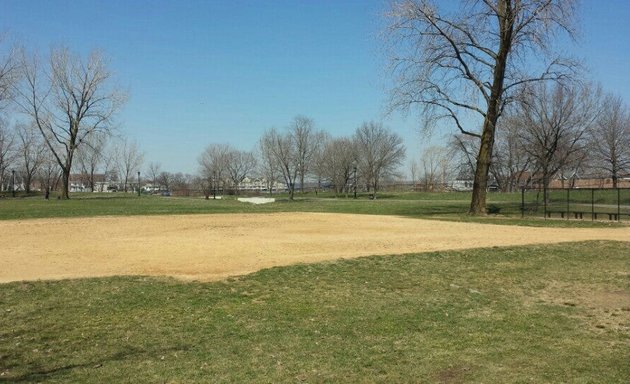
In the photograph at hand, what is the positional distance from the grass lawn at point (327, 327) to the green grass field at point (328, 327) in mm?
21

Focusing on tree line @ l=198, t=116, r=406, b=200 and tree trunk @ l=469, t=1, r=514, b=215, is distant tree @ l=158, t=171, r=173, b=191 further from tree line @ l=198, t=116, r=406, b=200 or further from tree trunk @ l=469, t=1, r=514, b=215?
tree trunk @ l=469, t=1, r=514, b=215

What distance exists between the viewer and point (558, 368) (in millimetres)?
5465

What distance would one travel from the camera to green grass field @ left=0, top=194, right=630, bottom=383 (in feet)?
17.8

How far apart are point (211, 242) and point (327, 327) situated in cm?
877

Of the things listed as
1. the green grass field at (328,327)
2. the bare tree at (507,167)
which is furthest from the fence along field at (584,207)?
the bare tree at (507,167)

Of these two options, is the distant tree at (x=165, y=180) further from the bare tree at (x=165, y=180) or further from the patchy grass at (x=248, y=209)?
the patchy grass at (x=248, y=209)

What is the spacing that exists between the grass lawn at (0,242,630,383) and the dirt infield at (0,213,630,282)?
138 cm

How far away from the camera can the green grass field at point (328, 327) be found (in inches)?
213

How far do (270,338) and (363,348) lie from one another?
1164mm

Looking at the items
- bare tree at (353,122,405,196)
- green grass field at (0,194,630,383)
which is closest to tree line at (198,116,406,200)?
bare tree at (353,122,405,196)

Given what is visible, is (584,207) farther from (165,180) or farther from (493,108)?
(165,180)

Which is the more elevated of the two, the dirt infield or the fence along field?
the fence along field

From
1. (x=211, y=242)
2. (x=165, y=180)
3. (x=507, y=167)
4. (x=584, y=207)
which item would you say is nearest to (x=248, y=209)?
(x=211, y=242)

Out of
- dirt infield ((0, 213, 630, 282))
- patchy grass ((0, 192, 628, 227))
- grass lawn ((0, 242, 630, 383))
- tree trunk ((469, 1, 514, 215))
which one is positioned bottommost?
grass lawn ((0, 242, 630, 383))
